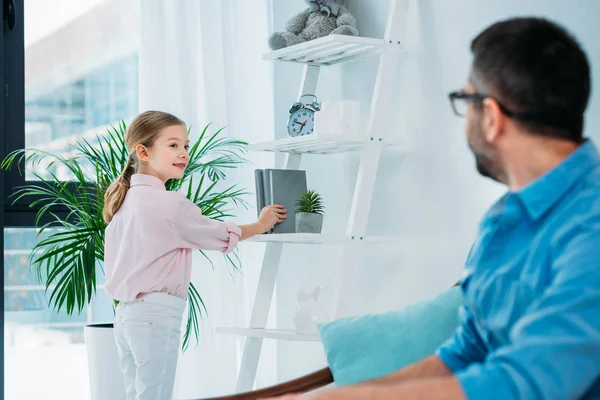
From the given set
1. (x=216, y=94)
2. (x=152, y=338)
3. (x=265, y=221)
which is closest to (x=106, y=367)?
(x=152, y=338)

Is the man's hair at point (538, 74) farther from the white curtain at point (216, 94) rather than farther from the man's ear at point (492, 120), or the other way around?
the white curtain at point (216, 94)

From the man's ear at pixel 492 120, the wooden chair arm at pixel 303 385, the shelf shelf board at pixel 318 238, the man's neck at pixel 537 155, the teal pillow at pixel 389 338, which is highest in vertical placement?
the man's ear at pixel 492 120

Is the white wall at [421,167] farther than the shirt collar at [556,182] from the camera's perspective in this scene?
Yes

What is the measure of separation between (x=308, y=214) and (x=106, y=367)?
32.7 inches

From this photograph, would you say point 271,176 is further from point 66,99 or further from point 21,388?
point 21,388

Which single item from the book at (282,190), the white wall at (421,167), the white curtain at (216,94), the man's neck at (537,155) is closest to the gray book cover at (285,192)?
the book at (282,190)

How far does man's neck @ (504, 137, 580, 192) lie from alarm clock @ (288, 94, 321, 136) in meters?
1.49

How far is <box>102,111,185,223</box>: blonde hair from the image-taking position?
2.42m

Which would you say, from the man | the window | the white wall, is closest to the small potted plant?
the white wall

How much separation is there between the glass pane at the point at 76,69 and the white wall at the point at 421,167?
2.95 ft

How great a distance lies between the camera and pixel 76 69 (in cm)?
330

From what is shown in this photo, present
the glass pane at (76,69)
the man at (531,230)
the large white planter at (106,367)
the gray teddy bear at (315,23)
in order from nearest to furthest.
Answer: the man at (531,230), the gray teddy bear at (315,23), the large white planter at (106,367), the glass pane at (76,69)

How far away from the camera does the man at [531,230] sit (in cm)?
86

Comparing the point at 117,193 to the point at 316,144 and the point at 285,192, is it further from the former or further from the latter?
the point at 316,144
